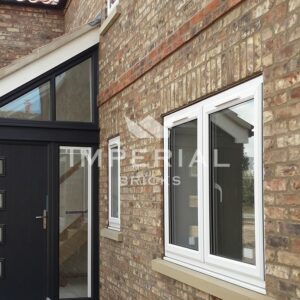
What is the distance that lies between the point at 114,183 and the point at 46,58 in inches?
77.8

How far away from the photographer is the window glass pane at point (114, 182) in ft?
22.7

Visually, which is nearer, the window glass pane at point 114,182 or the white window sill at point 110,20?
the white window sill at point 110,20

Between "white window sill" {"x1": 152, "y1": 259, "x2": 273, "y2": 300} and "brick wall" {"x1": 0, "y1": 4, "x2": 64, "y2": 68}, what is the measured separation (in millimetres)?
7300

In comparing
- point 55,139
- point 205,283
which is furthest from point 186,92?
point 55,139

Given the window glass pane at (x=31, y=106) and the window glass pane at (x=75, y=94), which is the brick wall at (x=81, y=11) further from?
the window glass pane at (x=31, y=106)

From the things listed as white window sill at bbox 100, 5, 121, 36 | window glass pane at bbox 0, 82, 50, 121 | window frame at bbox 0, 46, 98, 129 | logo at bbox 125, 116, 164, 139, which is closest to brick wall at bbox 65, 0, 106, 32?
white window sill at bbox 100, 5, 121, 36

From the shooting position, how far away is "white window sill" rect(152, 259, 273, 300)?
354 cm

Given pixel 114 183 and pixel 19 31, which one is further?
pixel 19 31

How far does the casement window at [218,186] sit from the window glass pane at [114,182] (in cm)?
190

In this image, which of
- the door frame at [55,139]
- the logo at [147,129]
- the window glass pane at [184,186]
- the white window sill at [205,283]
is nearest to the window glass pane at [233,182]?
the white window sill at [205,283]

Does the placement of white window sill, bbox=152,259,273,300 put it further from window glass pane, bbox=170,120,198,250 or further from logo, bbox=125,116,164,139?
logo, bbox=125,116,164,139

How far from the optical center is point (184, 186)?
16.0 feet

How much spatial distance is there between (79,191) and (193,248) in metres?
3.29

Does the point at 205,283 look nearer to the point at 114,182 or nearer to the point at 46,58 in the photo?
the point at 114,182
